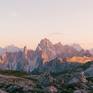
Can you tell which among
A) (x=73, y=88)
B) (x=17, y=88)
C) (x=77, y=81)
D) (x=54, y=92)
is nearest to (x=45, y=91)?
(x=54, y=92)

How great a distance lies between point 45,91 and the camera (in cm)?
7006

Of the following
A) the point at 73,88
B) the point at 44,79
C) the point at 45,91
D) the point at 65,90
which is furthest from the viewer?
the point at 44,79

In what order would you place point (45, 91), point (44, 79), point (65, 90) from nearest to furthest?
point (45, 91)
point (65, 90)
point (44, 79)

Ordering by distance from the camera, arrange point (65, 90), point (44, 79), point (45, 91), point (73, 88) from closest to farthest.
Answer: point (45, 91) → point (65, 90) → point (73, 88) → point (44, 79)

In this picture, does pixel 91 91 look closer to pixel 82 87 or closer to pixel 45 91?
pixel 82 87

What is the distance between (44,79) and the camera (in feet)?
291

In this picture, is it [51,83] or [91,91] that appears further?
[51,83]

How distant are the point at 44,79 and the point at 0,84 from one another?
13.1 m

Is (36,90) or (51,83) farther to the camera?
(51,83)

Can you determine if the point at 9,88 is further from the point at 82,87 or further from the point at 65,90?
the point at 82,87

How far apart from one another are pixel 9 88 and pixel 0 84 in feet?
30.7

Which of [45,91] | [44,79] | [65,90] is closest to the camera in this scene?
[45,91]

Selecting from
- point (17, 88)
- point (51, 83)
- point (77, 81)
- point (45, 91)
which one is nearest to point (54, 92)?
point (45, 91)

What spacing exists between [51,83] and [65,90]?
330 inches
